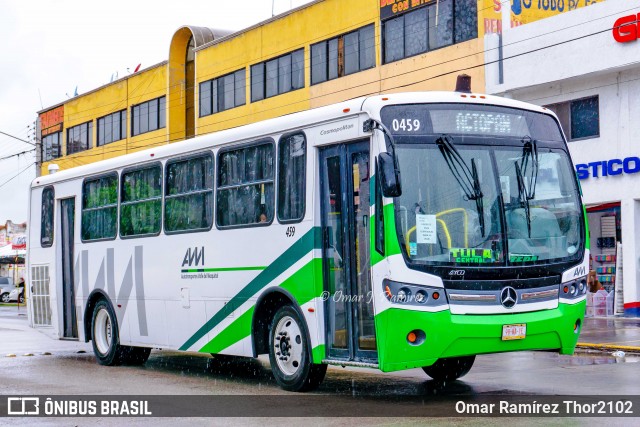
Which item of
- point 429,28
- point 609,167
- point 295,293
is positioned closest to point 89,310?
point 295,293

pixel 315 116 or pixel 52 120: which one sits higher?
pixel 52 120

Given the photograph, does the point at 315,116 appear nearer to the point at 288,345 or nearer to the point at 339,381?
the point at 288,345

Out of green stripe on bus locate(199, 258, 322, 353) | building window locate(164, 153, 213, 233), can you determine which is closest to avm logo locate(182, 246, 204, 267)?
building window locate(164, 153, 213, 233)

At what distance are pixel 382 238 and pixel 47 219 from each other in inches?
405

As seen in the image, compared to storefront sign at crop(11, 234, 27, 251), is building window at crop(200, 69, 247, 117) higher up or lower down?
higher up

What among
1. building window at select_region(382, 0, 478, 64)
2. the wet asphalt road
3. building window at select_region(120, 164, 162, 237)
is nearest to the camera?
the wet asphalt road

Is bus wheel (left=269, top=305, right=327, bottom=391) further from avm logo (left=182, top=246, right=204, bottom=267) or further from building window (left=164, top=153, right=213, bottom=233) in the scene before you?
building window (left=164, top=153, right=213, bottom=233)

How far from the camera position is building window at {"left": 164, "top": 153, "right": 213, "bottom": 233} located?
46.8 ft

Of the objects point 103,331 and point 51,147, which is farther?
point 51,147

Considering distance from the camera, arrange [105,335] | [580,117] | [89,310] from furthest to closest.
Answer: [580,117] → [89,310] → [105,335]

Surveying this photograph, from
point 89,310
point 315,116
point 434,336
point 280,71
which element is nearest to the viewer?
point 434,336

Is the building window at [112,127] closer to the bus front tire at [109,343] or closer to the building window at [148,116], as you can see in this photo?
the building window at [148,116]

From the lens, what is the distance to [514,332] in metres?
10.7

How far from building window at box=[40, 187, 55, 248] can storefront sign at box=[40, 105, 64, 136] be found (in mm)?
40428
